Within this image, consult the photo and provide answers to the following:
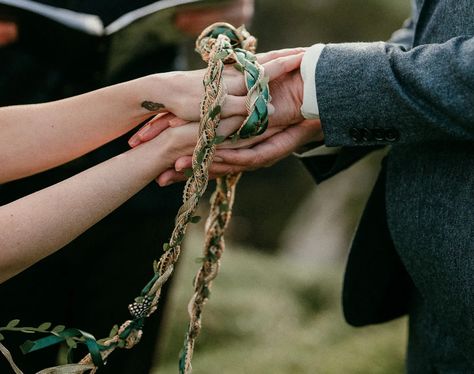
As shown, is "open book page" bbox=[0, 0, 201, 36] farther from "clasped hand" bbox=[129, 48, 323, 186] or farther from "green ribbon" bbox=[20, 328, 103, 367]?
"green ribbon" bbox=[20, 328, 103, 367]

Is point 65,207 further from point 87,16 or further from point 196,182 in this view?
point 87,16

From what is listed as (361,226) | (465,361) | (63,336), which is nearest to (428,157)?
(361,226)

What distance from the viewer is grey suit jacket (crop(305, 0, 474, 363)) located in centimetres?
119

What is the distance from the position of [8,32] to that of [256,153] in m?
0.70

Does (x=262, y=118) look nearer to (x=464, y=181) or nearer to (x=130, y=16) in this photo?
(x=464, y=181)

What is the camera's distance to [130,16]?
1.77 meters

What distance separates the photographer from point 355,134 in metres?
1.30

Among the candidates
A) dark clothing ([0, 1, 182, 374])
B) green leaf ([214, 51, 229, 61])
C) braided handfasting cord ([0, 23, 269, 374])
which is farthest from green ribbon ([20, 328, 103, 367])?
dark clothing ([0, 1, 182, 374])

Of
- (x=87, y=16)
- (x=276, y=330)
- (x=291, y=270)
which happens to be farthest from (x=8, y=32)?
(x=291, y=270)

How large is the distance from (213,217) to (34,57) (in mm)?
706

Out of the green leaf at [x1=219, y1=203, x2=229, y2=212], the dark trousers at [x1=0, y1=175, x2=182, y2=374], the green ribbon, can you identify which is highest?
the green leaf at [x1=219, y1=203, x2=229, y2=212]

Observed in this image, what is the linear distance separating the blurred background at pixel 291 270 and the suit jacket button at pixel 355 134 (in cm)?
106

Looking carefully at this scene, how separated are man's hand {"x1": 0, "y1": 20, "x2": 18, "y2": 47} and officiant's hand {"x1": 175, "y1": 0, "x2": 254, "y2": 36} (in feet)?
1.32

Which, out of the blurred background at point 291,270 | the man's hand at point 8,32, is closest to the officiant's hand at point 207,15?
the man's hand at point 8,32
